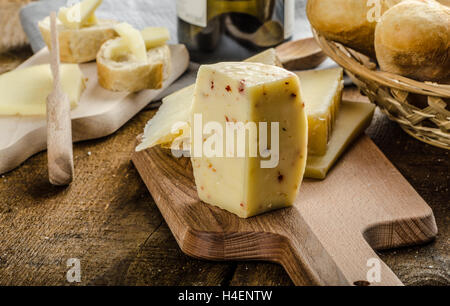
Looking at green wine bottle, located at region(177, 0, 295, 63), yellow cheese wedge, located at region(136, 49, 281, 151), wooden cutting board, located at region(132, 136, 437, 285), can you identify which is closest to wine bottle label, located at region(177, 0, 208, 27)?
green wine bottle, located at region(177, 0, 295, 63)

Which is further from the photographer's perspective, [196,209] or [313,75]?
[313,75]

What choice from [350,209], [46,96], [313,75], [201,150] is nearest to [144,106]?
[46,96]

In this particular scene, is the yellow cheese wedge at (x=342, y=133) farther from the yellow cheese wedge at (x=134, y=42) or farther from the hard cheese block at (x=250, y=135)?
the yellow cheese wedge at (x=134, y=42)

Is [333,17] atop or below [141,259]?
atop

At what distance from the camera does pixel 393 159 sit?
4.29ft

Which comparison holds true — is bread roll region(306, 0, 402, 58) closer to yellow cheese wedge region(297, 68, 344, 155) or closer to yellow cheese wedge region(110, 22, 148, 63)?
yellow cheese wedge region(297, 68, 344, 155)

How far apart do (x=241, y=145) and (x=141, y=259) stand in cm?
26

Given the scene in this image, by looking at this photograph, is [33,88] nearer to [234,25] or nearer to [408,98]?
[234,25]

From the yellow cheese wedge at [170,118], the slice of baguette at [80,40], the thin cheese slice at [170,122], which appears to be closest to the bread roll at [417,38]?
the yellow cheese wedge at [170,118]

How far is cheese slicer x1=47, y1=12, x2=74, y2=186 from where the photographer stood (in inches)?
47.0

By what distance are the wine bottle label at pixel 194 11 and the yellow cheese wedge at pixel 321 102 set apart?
1.30ft

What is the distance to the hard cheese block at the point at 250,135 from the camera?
93 centimetres

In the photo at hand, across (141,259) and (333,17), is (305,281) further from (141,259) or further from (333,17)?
(333,17)

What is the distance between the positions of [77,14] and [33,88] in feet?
1.00
